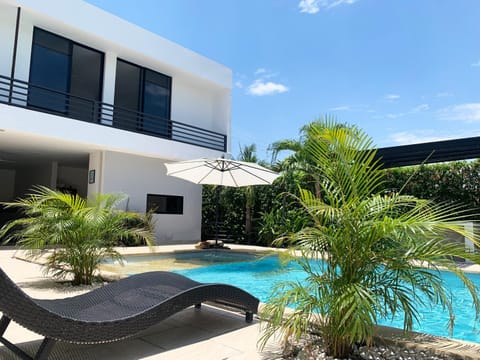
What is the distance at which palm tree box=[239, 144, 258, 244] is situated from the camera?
14604 mm

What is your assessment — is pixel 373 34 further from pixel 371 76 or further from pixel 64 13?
pixel 64 13

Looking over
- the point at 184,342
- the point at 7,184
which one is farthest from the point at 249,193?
the point at 7,184

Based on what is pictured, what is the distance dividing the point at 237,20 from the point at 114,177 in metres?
8.46

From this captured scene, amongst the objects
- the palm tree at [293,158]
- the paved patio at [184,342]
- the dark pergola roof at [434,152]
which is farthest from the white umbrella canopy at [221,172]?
the paved patio at [184,342]

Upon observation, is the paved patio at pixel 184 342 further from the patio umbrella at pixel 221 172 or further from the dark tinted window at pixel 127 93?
the dark tinted window at pixel 127 93

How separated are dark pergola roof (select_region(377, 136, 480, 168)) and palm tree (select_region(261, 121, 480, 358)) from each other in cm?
743

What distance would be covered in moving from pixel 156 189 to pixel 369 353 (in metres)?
12.5

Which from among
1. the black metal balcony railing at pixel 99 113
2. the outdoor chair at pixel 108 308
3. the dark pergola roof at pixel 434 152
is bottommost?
the outdoor chair at pixel 108 308

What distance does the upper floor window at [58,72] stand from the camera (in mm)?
10891

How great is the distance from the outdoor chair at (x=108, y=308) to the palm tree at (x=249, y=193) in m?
10.6

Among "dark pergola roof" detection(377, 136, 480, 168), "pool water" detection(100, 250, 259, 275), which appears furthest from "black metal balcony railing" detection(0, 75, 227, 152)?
"dark pergola roof" detection(377, 136, 480, 168)

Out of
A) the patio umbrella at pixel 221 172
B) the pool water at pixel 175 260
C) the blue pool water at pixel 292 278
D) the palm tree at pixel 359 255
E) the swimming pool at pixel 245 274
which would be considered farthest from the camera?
the patio umbrella at pixel 221 172

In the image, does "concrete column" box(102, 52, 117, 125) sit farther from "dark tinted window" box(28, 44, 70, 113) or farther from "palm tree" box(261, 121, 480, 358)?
"palm tree" box(261, 121, 480, 358)

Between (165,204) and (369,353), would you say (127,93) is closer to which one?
(165,204)
